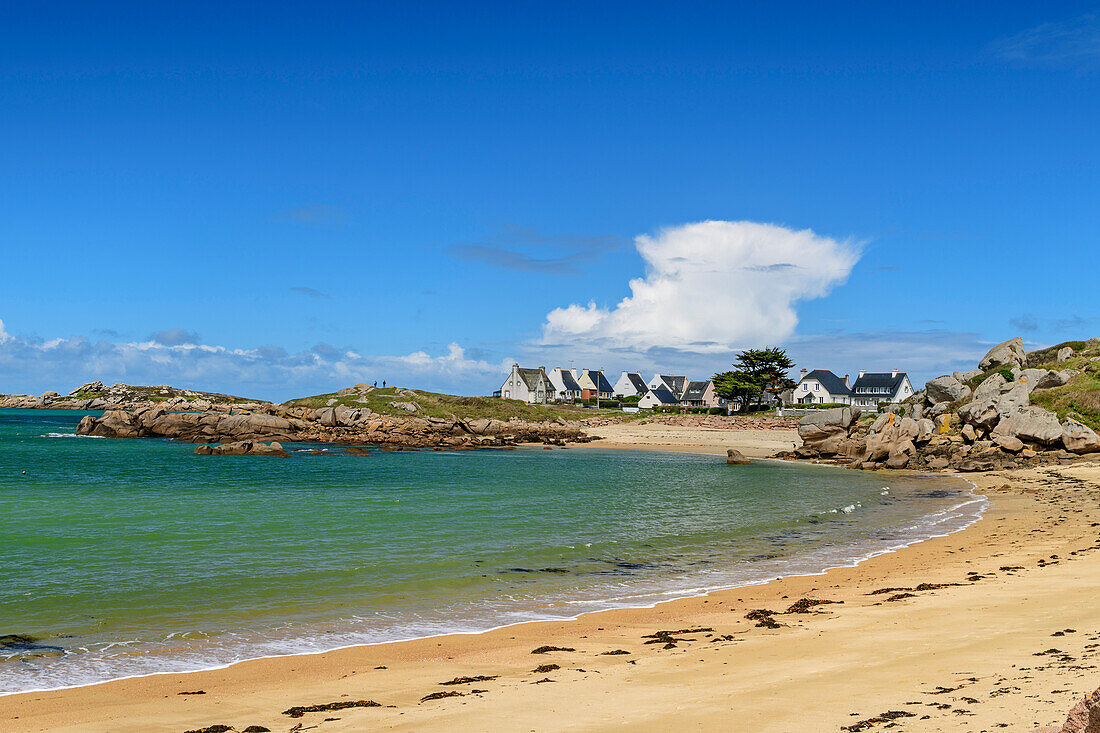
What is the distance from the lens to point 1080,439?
39.8m

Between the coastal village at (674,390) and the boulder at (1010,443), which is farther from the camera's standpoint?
the coastal village at (674,390)

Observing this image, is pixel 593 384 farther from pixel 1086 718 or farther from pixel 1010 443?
pixel 1086 718

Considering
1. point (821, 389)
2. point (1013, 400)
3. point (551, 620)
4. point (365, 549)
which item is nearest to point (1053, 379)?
point (1013, 400)

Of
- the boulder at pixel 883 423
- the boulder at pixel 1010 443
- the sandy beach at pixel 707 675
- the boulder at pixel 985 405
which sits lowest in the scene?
the sandy beach at pixel 707 675

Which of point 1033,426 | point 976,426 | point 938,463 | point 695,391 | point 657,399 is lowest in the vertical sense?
point 938,463

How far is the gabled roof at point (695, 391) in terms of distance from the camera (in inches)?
5103

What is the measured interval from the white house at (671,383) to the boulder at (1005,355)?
255 feet

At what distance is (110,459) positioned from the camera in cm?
5241

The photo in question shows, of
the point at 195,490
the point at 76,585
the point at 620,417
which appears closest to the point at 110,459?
the point at 195,490

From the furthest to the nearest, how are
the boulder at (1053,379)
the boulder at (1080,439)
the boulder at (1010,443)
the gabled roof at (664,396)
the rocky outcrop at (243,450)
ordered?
the gabled roof at (664,396) → the rocky outcrop at (243,450) → the boulder at (1053,379) → the boulder at (1010,443) → the boulder at (1080,439)

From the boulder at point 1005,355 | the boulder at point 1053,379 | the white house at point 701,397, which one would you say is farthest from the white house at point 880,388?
the boulder at point 1053,379

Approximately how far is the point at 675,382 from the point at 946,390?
85074 mm

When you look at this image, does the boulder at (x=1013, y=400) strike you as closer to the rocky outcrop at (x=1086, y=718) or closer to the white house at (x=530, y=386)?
the rocky outcrop at (x=1086, y=718)

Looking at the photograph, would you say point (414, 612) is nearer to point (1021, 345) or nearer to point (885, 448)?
point (885, 448)
